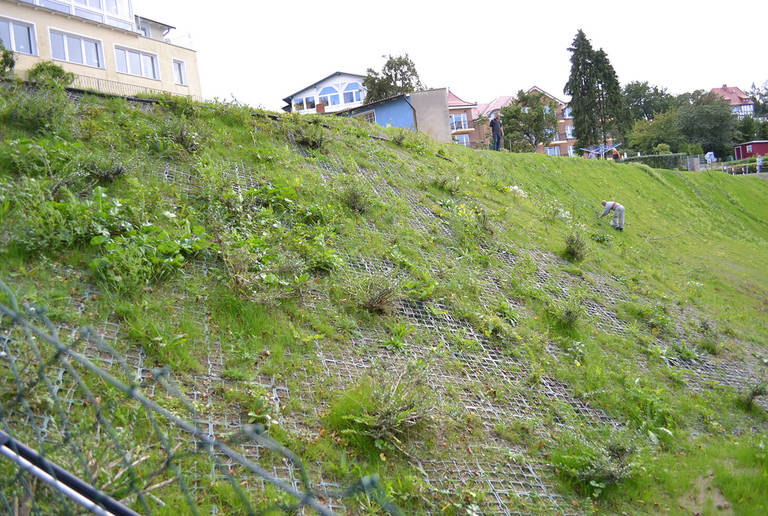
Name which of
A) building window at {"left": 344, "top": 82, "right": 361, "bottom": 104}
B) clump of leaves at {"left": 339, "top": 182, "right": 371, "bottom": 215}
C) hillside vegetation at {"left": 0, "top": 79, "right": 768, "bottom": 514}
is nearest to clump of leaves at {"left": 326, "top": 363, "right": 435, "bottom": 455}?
hillside vegetation at {"left": 0, "top": 79, "right": 768, "bottom": 514}

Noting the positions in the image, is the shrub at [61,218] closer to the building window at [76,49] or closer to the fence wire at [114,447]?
the fence wire at [114,447]

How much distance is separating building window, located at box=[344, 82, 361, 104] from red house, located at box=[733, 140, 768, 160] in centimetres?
3839

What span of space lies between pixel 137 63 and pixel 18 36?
15.6 feet

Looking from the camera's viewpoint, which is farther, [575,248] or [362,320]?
[575,248]

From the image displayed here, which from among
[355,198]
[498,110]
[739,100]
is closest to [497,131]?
[355,198]

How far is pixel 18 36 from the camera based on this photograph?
1759 centimetres

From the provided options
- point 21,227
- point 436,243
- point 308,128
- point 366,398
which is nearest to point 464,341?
point 366,398

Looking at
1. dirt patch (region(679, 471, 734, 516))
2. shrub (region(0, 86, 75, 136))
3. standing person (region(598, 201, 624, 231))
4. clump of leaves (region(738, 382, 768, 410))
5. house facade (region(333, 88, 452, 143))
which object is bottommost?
dirt patch (region(679, 471, 734, 516))

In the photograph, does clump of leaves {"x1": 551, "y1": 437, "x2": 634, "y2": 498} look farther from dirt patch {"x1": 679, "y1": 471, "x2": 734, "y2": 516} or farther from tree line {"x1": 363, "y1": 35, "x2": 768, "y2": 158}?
tree line {"x1": 363, "y1": 35, "x2": 768, "y2": 158}

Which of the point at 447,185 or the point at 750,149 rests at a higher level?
the point at 750,149

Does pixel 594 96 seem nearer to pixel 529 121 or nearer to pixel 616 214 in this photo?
pixel 529 121

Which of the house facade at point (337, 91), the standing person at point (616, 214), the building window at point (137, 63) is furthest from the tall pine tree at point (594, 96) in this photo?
the building window at point (137, 63)

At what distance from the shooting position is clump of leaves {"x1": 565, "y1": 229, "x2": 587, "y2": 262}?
824cm

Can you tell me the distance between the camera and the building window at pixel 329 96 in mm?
46778
